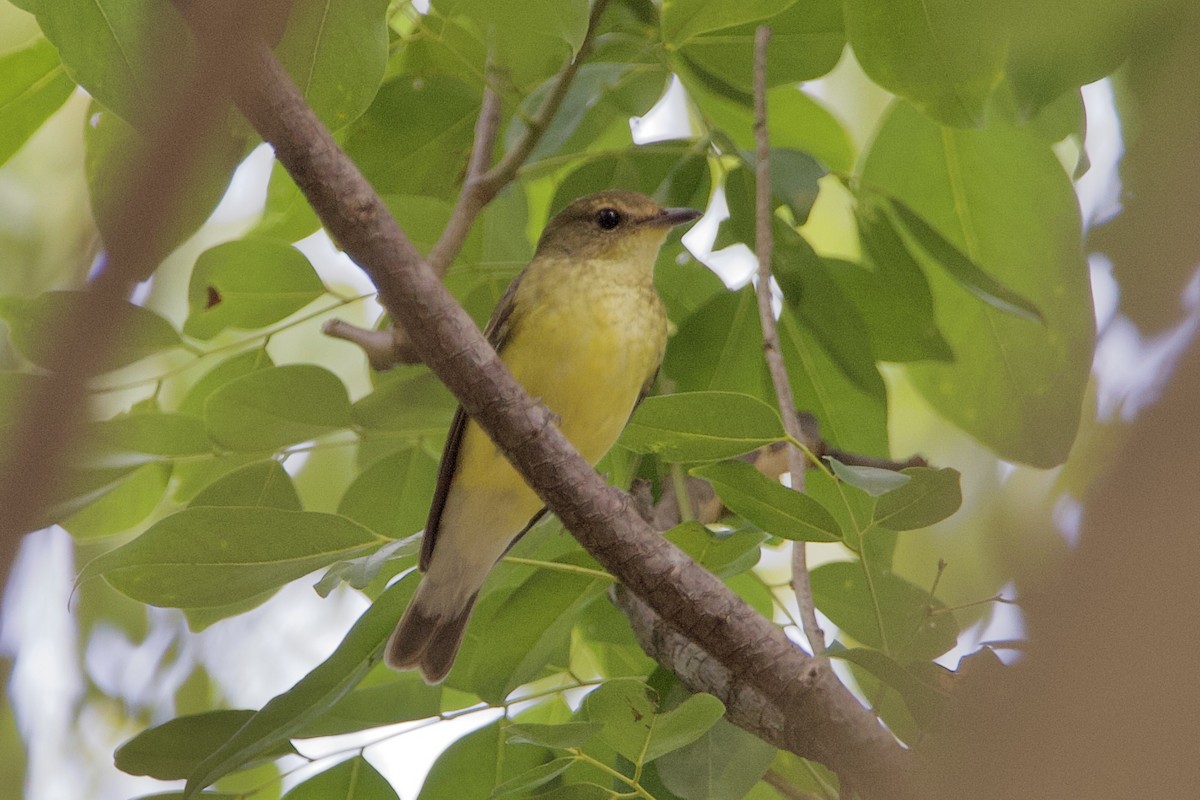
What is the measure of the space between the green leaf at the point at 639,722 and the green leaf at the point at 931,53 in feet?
4.99

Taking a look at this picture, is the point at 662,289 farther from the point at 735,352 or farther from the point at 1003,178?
the point at 1003,178

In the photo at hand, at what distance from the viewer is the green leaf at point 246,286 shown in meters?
3.35

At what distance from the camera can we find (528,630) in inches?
119

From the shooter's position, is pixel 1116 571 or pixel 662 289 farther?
pixel 662 289

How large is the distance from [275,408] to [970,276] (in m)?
1.80

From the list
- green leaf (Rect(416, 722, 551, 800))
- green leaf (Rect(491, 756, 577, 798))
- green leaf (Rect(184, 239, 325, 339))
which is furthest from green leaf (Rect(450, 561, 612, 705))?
A: green leaf (Rect(184, 239, 325, 339))

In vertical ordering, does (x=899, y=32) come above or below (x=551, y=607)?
above

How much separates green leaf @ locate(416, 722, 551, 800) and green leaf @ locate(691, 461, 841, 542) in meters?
0.88

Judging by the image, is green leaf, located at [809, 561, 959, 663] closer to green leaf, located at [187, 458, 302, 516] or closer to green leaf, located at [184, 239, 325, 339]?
green leaf, located at [187, 458, 302, 516]

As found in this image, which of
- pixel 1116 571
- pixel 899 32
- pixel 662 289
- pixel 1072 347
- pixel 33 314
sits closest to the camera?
pixel 1116 571

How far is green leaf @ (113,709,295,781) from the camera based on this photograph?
2.97 metres

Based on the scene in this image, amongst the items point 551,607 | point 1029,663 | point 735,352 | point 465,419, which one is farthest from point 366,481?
point 1029,663

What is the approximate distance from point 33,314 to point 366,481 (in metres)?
0.99

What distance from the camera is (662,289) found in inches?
160
